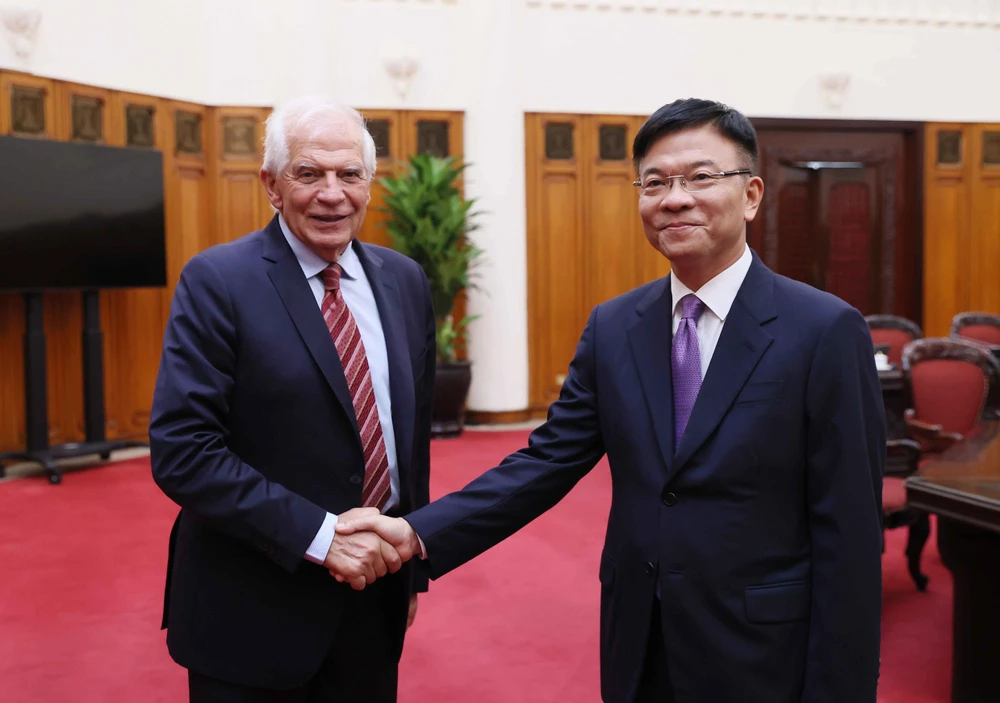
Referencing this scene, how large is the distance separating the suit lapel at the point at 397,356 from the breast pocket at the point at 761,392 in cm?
67

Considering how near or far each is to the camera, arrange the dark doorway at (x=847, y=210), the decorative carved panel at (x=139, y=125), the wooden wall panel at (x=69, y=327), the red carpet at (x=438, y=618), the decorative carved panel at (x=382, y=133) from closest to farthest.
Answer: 1. the red carpet at (x=438, y=618)
2. the wooden wall panel at (x=69, y=327)
3. the decorative carved panel at (x=139, y=125)
4. the decorative carved panel at (x=382, y=133)
5. the dark doorway at (x=847, y=210)

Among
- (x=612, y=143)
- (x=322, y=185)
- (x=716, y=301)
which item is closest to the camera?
(x=716, y=301)

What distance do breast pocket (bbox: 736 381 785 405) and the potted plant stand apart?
611cm

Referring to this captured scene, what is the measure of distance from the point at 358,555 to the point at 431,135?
6.88 metres

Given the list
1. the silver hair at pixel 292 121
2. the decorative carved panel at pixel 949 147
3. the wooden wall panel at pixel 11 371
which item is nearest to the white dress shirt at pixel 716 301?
the silver hair at pixel 292 121

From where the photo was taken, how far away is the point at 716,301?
1587 millimetres

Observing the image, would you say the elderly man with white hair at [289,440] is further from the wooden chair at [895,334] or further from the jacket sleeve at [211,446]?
the wooden chair at [895,334]

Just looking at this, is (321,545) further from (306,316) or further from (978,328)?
(978,328)

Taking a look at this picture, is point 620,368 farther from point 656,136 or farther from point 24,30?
point 24,30

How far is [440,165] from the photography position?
772cm

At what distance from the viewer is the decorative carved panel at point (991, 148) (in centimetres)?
948

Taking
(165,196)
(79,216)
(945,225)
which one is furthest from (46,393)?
(945,225)

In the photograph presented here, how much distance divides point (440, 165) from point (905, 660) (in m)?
5.37

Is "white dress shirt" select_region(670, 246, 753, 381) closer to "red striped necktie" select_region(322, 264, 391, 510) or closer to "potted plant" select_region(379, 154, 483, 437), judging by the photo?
"red striped necktie" select_region(322, 264, 391, 510)
